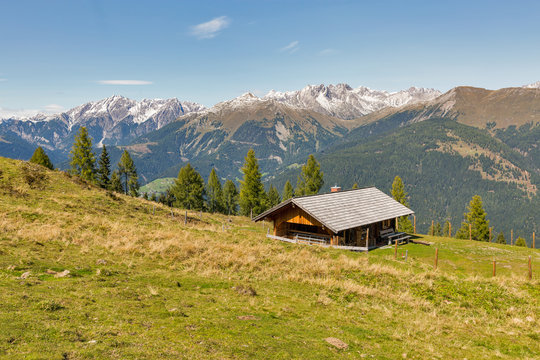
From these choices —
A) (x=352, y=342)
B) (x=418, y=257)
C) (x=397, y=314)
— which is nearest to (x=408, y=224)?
(x=418, y=257)

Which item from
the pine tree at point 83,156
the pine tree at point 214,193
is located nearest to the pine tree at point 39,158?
the pine tree at point 83,156

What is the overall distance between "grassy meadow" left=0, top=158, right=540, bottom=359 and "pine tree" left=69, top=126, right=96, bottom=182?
154 feet

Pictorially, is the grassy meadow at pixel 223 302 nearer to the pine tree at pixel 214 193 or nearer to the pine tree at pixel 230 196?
the pine tree at pixel 214 193

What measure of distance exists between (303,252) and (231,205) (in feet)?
295

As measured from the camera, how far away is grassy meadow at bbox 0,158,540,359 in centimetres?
933

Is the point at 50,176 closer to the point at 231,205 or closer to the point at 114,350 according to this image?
the point at 114,350

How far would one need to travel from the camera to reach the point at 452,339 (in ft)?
42.4

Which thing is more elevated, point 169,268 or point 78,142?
point 78,142

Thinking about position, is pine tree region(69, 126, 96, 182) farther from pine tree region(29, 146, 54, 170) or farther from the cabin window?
the cabin window

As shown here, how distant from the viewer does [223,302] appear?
14.3 metres

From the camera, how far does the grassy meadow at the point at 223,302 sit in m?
9.33

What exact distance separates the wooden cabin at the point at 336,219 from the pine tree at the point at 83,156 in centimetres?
5321

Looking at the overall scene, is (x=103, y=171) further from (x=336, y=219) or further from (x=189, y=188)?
(x=336, y=219)

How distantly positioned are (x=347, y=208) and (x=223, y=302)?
27.7m
